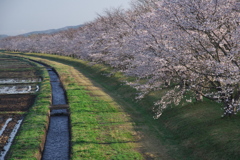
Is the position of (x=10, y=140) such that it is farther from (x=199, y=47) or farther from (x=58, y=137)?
(x=199, y=47)

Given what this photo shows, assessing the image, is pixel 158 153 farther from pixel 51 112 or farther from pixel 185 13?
pixel 51 112

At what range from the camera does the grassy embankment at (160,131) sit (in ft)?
57.8

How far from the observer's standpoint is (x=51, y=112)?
3014 centimetres

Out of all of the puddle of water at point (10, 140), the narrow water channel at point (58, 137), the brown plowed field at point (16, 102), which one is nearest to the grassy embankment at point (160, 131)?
the narrow water channel at point (58, 137)

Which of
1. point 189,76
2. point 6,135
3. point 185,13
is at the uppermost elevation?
point 185,13

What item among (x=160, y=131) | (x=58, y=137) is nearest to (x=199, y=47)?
(x=160, y=131)

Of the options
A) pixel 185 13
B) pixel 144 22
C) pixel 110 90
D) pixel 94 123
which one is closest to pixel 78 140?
pixel 94 123

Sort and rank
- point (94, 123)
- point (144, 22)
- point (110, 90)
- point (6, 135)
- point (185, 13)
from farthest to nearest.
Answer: point (110, 90)
point (144, 22)
point (94, 123)
point (6, 135)
point (185, 13)

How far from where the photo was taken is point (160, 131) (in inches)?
891

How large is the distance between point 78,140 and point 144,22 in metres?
14.7

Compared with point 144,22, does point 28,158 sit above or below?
below

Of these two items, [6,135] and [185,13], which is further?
[6,135]

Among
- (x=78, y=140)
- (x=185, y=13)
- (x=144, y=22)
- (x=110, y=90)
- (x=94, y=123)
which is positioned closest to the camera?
(x=185, y=13)

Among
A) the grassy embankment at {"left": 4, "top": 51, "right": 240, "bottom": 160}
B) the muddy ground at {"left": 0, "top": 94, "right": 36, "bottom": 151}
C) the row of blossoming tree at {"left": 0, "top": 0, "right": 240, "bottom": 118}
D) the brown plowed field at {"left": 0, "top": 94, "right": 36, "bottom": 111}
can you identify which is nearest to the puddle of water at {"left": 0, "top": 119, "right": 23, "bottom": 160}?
the muddy ground at {"left": 0, "top": 94, "right": 36, "bottom": 151}
